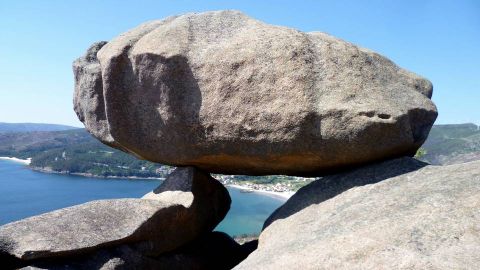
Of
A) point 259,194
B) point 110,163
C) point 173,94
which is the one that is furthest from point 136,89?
point 110,163

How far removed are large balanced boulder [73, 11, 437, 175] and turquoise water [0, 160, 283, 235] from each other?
42.9 m

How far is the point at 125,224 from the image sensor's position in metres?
6.92

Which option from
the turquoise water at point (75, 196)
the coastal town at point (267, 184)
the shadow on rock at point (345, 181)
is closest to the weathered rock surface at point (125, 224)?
the shadow on rock at point (345, 181)

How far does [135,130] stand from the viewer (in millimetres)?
8016

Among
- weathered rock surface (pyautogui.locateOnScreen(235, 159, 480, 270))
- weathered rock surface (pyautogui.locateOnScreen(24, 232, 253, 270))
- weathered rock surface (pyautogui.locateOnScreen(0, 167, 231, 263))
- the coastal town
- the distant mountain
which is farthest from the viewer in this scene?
the distant mountain

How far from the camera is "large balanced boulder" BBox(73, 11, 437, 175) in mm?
6715

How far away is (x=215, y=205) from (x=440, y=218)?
488cm

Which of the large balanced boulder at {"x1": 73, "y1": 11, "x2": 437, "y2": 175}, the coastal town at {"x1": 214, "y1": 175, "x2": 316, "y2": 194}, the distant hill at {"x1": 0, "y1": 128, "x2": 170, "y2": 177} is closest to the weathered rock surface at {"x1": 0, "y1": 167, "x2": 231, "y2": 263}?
the large balanced boulder at {"x1": 73, "y1": 11, "x2": 437, "y2": 175}

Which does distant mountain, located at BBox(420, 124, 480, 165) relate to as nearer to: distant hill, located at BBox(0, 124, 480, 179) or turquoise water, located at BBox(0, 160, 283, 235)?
distant hill, located at BBox(0, 124, 480, 179)

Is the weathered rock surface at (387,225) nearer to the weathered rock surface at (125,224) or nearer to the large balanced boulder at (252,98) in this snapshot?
the large balanced boulder at (252,98)

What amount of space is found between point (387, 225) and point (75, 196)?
76922 millimetres

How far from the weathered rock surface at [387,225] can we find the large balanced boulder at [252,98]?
2.20ft

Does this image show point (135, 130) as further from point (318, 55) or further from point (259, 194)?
point (259, 194)

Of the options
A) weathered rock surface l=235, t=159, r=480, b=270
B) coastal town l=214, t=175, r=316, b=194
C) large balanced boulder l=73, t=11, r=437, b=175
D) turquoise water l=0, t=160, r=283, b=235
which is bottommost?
turquoise water l=0, t=160, r=283, b=235
